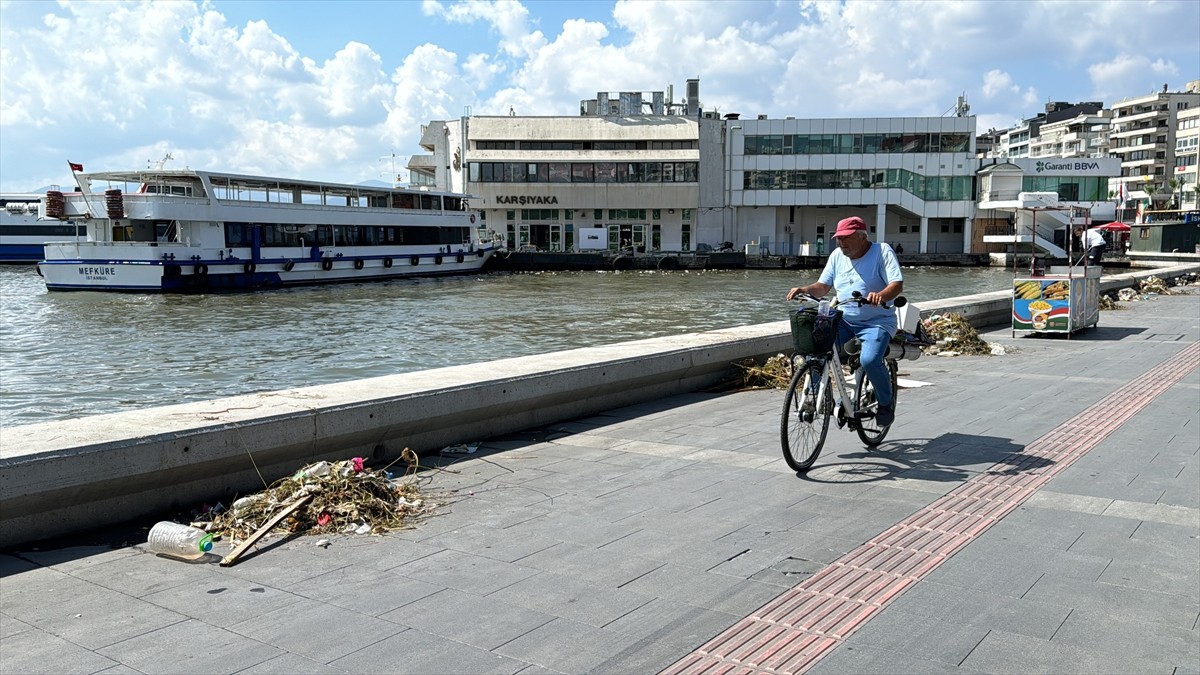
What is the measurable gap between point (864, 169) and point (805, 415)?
67.8 meters

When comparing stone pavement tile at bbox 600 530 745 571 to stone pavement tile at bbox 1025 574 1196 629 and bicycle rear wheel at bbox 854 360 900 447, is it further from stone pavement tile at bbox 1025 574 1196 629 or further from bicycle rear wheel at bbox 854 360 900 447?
bicycle rear wheel at bbox 854 360 900 447

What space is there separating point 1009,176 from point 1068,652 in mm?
71783

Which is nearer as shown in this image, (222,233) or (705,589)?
(705,589)

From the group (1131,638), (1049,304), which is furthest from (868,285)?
(1049,304)

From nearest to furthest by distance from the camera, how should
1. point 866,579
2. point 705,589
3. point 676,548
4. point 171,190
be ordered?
point 705,589 < point 866,579 < point 676,548 < point 171,190

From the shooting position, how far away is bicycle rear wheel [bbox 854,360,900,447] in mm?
6582

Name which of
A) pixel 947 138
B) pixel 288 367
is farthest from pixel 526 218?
pixel 288 367

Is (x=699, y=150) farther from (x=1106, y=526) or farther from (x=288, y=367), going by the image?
(x=1106, y=526)

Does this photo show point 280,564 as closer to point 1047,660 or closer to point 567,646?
point 567,646

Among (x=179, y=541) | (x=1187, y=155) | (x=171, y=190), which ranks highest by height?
(x=1187, y=155)

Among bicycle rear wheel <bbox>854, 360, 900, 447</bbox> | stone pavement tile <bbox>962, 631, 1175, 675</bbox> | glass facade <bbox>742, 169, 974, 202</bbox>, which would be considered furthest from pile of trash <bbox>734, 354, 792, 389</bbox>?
glass facade <bbox>742, 169, 974, 202</bbox>

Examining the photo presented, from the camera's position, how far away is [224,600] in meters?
3.99

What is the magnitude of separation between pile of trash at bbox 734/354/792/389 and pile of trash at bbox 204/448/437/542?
4924 millimetres

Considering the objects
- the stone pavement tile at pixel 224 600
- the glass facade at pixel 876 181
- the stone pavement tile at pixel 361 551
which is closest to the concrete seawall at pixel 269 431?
the stone pavement tile at pixel 361 551
